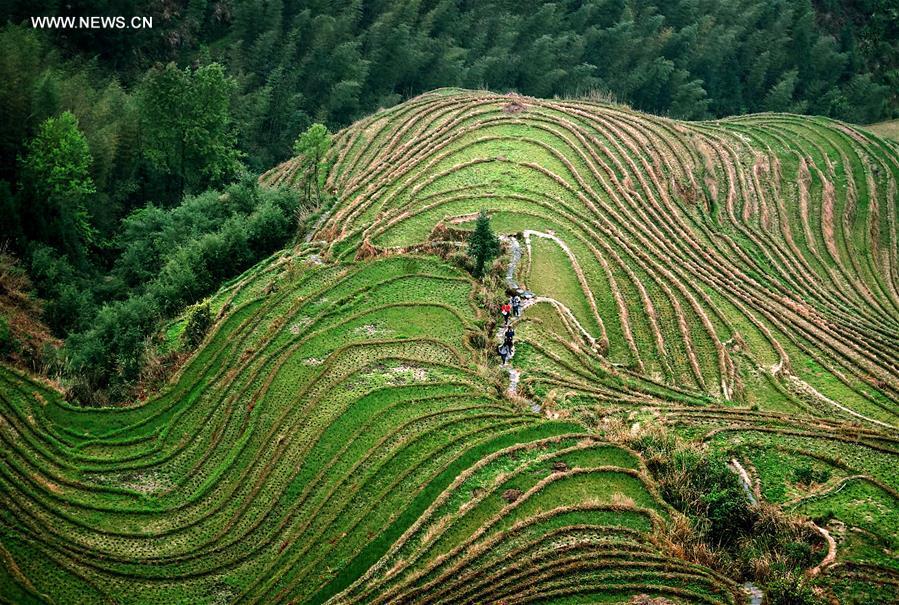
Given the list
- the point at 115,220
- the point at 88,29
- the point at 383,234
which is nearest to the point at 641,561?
the point at 383,234

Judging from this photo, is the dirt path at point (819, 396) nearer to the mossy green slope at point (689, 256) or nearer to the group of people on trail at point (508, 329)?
the mossy green slope at point (689, 256)

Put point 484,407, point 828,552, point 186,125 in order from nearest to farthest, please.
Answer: point 828,552, point 484,407, point 186,125

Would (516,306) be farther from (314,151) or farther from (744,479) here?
(314,151)

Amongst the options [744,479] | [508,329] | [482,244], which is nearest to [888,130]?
[482,244]

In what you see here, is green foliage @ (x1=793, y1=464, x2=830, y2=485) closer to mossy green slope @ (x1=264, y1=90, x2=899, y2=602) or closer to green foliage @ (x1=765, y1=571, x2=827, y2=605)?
mossy green slope @ (x1=264, y1=90, x2=899, y2=602)

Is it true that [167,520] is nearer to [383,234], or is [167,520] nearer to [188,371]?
[188,371]

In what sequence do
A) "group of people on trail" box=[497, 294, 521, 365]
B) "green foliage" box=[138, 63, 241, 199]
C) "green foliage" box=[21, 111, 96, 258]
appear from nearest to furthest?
"group of people on trail" box=[497, 294, 521, 365] < "green foliage" box=[21, 111, 96, 258] < "green foliage" box=[138, 63, 241, 199]

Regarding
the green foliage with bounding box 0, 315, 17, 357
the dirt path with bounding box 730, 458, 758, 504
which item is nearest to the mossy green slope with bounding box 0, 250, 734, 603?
the green foliage with bounding box 0, 315, 17, 357
